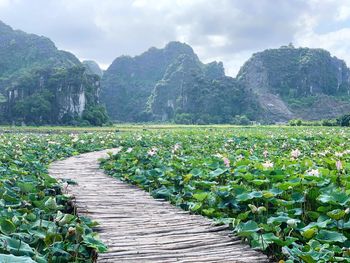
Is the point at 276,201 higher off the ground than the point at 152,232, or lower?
higher

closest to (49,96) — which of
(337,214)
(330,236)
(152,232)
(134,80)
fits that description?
(134,80)

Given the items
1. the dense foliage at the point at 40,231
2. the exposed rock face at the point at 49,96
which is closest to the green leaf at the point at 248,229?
the dense foliage at the point at 40,231

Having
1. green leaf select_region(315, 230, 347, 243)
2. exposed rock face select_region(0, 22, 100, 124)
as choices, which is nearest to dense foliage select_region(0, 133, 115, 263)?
green leaf select_region(315, 230, 347, 243)

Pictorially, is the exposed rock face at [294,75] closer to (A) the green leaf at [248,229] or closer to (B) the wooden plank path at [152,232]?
(B) the wooden plank path at [152,232]

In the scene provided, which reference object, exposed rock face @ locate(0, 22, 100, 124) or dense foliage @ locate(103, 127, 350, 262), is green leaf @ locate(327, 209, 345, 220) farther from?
exposed rock face @ locate(0, 22, 100, 124)

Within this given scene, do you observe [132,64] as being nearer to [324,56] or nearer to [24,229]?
[324,56]

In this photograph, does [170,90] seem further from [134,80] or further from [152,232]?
[152,232]

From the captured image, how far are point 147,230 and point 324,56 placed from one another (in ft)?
341

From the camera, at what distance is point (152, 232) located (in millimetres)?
3516

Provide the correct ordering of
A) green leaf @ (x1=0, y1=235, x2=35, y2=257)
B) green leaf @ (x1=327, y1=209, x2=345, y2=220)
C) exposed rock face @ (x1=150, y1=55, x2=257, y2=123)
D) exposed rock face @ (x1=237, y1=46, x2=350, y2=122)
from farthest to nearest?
exposed rock face @ (x1=237, y1=46, x2=350, y2=122), exposed rock face @ (x1=150, y1=55, x2=257, y2=123), green leaf @ (x1=327, y1=209, x2=345, y2=220), green leaf @ (x1=0, y1=235, x2=35, y2=257)

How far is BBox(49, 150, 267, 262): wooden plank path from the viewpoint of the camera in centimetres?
291

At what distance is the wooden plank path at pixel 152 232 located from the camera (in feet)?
9.55

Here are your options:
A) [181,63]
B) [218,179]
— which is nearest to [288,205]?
[218,179]

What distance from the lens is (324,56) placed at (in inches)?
3912
